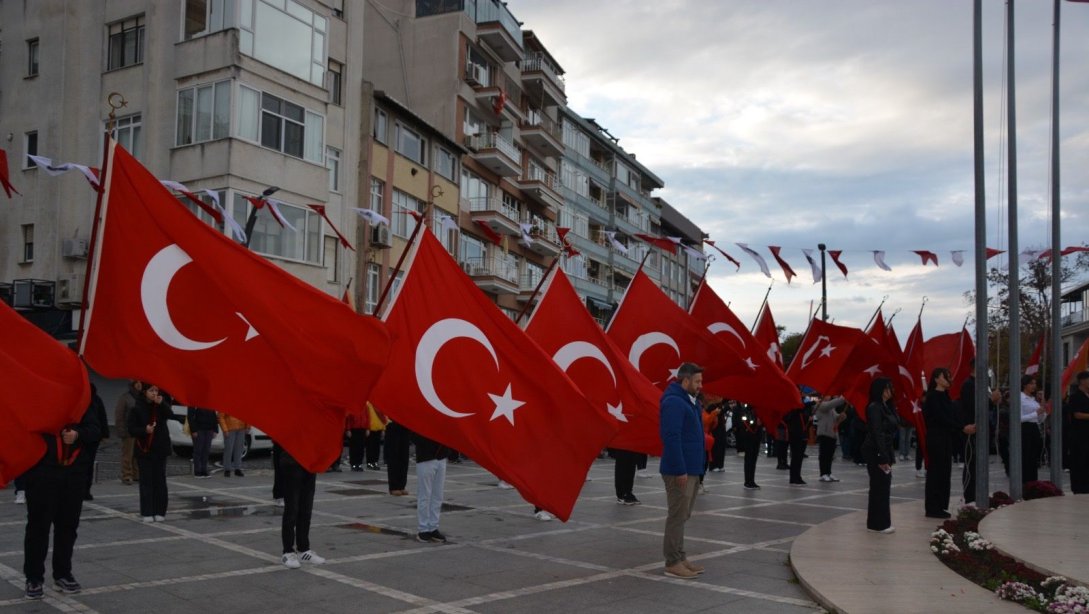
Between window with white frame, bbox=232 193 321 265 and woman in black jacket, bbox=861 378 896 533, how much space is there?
2142 centimetres

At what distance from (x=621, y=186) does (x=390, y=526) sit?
212 ft

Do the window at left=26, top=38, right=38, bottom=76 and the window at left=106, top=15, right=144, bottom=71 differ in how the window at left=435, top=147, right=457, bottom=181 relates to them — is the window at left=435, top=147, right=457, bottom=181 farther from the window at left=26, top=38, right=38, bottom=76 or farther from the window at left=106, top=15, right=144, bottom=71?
the window at left=26, top=38, right=38, bottom=76

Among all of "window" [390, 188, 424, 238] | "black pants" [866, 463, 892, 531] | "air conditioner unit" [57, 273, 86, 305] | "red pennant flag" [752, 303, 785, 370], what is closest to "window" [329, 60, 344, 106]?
"window" [390, 188, 424, 238]

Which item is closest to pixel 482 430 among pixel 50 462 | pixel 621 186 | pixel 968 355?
pixel 50 462

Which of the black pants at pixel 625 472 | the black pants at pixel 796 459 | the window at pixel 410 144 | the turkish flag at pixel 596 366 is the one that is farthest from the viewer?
the window at pixel 410 144

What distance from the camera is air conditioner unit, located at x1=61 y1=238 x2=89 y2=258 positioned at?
31219mm

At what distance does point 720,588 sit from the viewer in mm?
9133

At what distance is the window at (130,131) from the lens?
31.1m

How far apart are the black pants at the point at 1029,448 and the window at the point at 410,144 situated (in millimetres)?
28622

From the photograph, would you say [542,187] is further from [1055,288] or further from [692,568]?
[692,568]

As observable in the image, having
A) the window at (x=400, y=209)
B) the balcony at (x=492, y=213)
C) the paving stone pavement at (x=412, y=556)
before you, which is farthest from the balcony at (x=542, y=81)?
the paving stone pavement at (x=412, y=556)

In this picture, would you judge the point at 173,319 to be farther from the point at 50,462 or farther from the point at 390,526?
the point at 390,526

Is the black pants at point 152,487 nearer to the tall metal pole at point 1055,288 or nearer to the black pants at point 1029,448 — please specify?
the tall metal pole at point 1055,288

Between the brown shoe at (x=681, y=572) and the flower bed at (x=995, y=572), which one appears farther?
the brown shoe at (x=681, y=572)
